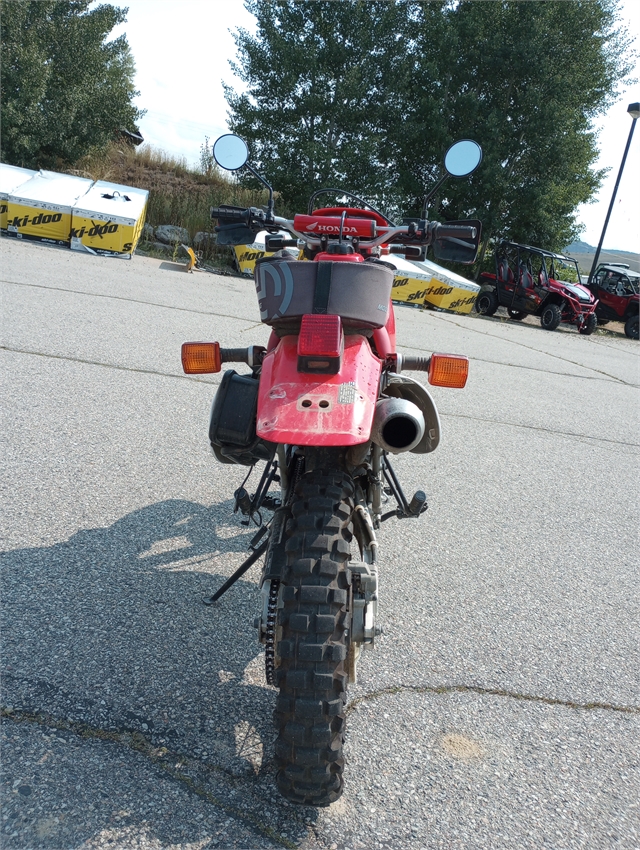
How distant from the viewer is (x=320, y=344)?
2.15 meters

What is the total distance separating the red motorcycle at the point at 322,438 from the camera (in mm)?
1844

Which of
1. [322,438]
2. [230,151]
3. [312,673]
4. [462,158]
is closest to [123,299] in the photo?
[230,151]

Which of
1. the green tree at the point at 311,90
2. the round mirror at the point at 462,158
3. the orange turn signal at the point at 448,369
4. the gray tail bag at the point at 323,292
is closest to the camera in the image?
the gray tail bag at the point at 323,292

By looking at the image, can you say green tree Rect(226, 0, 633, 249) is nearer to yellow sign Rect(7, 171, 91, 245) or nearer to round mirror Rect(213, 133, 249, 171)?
yellow sign Rect(7, 171, 91, 245)

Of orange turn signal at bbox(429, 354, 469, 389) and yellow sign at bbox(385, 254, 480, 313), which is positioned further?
yellow sign at bbox(385, 254, 480, 313)

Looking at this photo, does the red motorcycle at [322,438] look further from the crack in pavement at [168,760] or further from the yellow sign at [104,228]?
the yellow sign at [104,228]

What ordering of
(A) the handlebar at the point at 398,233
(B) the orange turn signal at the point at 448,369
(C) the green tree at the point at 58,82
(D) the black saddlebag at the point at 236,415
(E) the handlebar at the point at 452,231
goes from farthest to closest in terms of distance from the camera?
(C) the green tree at the point at 58,82
(E) the handlebar at the point at 452,231
(A) the handlebar at the point at 398,233
(B) the orange turn signal at the point at 448,369
(D) the black saddlebag at the point at 236,415

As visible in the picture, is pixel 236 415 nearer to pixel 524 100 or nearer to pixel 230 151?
pixel 230 151

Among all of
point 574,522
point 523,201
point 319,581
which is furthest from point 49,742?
point 523,201

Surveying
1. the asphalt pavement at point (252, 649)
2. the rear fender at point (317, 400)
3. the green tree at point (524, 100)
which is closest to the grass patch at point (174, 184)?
the green tree at point (524, 100)

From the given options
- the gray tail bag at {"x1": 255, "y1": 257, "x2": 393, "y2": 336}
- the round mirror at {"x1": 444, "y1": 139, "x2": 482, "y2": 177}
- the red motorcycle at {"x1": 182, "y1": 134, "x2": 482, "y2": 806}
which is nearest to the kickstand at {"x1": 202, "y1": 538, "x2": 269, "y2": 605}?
the red motorcycle at {"x1": 182, "y1": 134, "x2": 482, "y2": 806}

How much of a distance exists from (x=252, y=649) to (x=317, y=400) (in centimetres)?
116

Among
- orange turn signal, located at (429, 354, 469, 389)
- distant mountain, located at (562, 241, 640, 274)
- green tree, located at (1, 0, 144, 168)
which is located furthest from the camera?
distant mountain, located at (562, 241, 640, 274)

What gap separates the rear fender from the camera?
2023 millimetres
